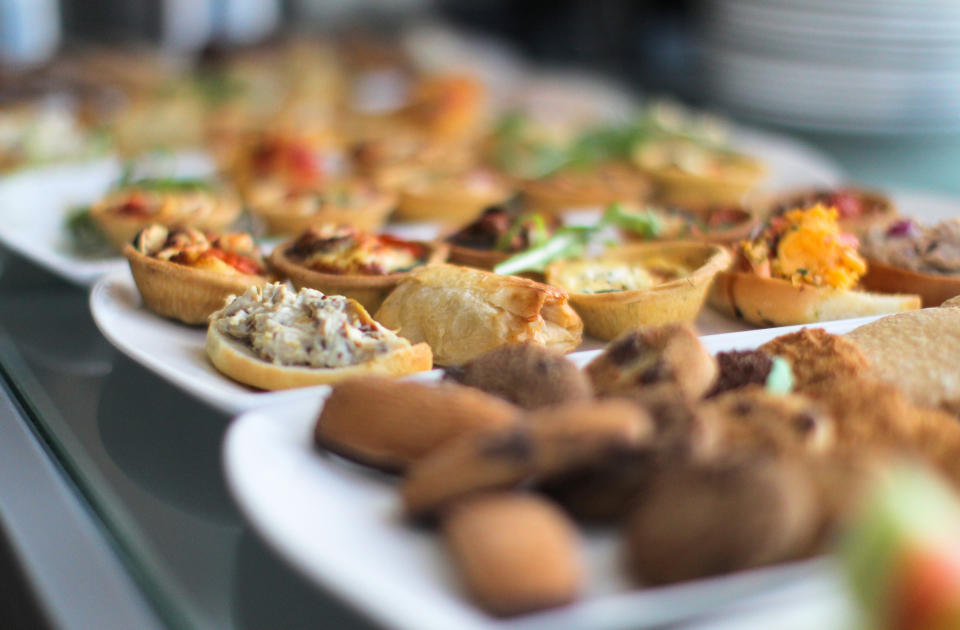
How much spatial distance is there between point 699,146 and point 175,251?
5.99 ft

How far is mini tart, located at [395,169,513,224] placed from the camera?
8.02 ft

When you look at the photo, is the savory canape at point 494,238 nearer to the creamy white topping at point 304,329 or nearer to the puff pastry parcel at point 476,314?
the puff pastry parcel at point 476,314

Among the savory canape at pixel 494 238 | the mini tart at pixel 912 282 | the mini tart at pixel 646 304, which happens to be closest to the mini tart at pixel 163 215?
the savory canape at pixel 494 238

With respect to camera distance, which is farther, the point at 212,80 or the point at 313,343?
the point at 212,80

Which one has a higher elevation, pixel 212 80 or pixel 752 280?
pixel 752 280

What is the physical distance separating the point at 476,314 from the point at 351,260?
34cm

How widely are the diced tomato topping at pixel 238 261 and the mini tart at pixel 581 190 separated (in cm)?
91

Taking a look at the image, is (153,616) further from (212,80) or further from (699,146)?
(212,80)

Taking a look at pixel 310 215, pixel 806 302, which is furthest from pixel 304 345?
pixel 310 215

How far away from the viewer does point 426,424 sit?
101 centimetres

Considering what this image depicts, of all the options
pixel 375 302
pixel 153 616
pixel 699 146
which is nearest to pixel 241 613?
pixel 153 616

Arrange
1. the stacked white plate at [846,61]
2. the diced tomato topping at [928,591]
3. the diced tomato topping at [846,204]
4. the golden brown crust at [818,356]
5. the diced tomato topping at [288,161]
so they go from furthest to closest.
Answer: the stacked white plate at [846,61] < the diced tomato topping at [288,161] < the diced tomato topping at [846,204] < the golden brown crust at [818,356] < the diced tomato topping at [928,591]

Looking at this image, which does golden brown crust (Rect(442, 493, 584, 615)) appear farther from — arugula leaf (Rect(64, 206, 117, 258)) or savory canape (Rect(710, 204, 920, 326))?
arugula leaf (Rect(64, 206, 117, 258))

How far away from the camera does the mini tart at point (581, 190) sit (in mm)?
2451
